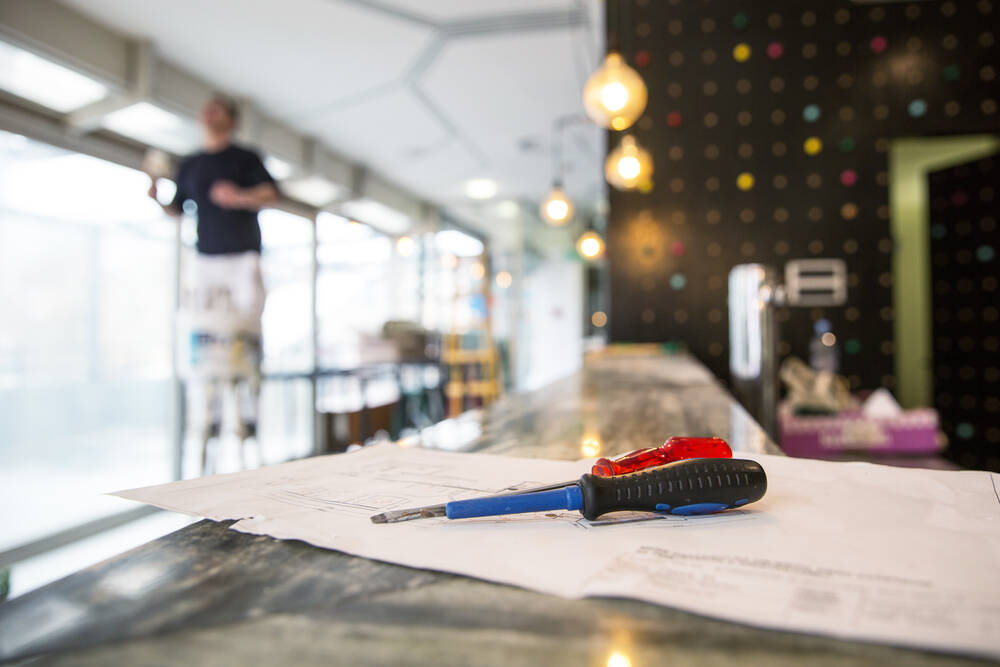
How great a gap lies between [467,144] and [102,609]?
19.1 feet

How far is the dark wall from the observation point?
3396mm

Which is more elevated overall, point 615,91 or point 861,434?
point 615,91

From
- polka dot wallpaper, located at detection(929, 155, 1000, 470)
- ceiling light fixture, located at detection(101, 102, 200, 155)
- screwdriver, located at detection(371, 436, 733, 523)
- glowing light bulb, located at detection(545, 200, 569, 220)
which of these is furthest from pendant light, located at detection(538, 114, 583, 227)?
screwdriver, located at detection(371, 436, 733, 523)

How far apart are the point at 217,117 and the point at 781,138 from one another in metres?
3.18

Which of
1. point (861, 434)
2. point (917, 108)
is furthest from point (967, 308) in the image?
point (861, 434)

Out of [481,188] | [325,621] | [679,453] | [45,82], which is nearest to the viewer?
[325,621]

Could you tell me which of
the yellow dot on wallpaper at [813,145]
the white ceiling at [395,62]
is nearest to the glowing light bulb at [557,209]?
the white ceiling at [395,62]

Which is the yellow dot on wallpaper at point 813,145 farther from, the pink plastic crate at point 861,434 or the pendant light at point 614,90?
the pendant light at point 614,90

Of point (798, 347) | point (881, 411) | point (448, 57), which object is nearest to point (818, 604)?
point (881, 411)

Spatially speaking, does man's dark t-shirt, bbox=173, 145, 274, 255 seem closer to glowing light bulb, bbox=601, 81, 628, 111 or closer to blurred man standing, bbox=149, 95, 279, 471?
blurred man standing, bbox=149, 95, 279, 471

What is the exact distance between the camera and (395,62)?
3.91 meters

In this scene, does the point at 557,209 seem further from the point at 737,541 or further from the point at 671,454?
the point at 737,541

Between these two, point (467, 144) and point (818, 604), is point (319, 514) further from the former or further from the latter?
point (467, 144)

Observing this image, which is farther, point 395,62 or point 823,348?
point 395,62
